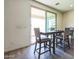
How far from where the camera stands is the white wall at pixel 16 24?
3.17 metres

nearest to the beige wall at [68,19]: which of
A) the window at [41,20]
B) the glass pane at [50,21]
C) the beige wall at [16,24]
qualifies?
the glass pane at [50,21]

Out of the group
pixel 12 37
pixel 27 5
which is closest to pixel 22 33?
pixel 12 37

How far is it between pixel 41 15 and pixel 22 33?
81.1 inches

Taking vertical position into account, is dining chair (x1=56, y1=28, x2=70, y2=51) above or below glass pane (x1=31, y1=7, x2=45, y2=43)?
below

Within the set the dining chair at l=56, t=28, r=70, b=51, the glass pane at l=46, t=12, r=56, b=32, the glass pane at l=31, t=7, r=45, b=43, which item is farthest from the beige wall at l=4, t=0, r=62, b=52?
the glass pane at l=46, t=12, r=56, b=32

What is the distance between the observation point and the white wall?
3.17 metres

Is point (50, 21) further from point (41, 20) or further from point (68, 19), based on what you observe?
point (68, 19)

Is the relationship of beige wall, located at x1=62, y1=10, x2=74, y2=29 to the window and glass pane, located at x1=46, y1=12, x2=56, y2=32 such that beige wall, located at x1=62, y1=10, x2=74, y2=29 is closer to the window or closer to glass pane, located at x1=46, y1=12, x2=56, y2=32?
glass pane, located at x1=46, y1=12, x2=56, y2=32

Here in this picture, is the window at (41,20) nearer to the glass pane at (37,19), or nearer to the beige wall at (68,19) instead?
the glass pane at (37,19)

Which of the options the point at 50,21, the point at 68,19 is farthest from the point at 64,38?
Answer: the point at 68,19

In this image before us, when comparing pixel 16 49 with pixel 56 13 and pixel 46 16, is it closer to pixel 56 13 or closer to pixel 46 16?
pixel 46 16

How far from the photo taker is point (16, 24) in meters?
3.55

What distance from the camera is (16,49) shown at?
352cm

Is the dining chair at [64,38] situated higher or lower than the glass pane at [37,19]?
lower
